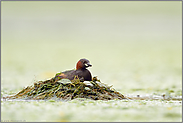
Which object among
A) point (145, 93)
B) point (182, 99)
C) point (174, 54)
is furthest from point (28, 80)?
point (174, 54)

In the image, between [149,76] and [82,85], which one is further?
[149,76]

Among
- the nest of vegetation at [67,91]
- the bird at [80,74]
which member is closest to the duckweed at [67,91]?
the nest of vegetation at [67,91]

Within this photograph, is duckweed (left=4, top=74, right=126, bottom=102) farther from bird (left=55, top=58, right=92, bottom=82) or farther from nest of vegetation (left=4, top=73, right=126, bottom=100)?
bird (left=55, top=58, right=92, bottom=82)

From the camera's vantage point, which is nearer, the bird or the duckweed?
the duckweed

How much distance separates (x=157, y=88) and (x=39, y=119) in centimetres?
515

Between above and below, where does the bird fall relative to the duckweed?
above

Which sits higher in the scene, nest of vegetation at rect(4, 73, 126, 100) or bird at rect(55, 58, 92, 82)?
bird at rect(55, 58, 92, 82)

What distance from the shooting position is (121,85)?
11016 millimetres

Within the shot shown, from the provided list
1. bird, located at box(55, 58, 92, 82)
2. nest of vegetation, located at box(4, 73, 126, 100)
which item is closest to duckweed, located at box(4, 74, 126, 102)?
nest of vegetation, located at box(4, 73, 126, 100)

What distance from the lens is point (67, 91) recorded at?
8.03 metres

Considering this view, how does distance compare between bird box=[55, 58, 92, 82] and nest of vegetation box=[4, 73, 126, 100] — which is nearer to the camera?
nest of vegetation box=[4, 73, 126, 100]

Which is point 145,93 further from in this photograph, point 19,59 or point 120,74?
point 19,59

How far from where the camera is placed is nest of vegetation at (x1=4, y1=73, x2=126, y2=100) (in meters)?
7.96

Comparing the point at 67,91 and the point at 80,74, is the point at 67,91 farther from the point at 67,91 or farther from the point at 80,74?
the point at 80,74
